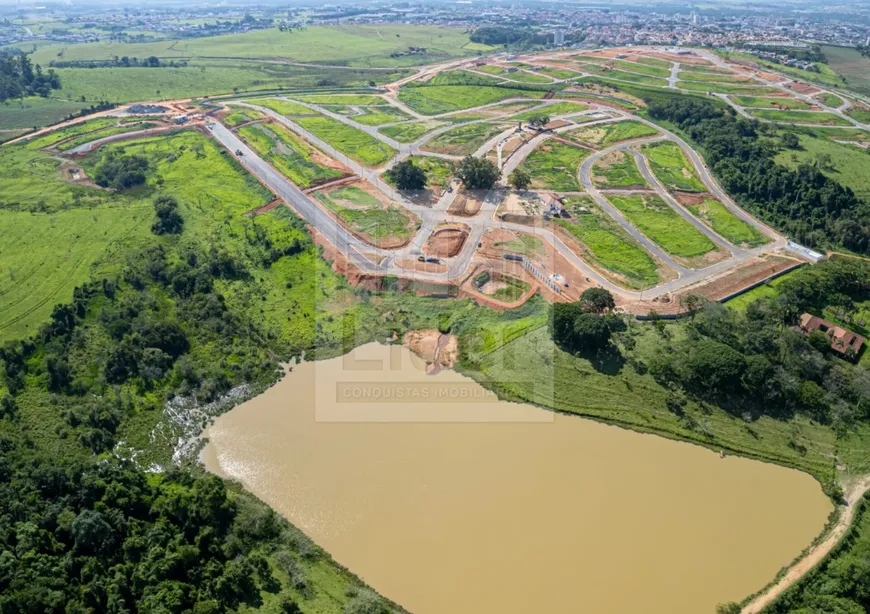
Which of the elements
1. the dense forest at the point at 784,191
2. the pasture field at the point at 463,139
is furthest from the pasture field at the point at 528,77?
the dense forest at the point at 784,191

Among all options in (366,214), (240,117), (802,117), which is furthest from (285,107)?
(802,117)

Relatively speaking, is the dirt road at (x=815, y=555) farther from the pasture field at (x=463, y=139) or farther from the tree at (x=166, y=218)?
the pasture field at (x=463, y=139)

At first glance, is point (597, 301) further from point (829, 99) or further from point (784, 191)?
point (829, 99)

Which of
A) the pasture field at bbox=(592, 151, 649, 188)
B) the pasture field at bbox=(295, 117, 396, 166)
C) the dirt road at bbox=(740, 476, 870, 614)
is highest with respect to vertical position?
the pasture field at bbox=(295, 117, 396, 166)

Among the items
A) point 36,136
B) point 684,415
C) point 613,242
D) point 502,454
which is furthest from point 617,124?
point 36,136

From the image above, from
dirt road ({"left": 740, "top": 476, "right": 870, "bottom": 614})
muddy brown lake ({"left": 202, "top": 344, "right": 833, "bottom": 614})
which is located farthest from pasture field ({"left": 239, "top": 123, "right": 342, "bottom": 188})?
dirt road ({"left": 740, "top": 476, "right": 870, "bottom": 614})

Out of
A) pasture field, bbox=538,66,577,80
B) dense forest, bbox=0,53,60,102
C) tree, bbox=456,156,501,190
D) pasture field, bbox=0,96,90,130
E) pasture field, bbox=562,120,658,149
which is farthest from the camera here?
pasture field, bbox=538,66,577,80

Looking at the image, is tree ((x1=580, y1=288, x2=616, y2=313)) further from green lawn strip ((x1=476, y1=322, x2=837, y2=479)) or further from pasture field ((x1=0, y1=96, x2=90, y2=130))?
pasture field ((x1=0, y1=96, x2=90, y2=130))

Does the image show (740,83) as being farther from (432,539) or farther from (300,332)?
(432,539)
